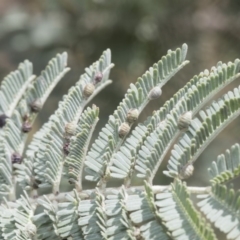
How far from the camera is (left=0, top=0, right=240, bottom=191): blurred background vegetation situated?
2.03 m

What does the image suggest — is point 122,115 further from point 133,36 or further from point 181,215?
point 133,36

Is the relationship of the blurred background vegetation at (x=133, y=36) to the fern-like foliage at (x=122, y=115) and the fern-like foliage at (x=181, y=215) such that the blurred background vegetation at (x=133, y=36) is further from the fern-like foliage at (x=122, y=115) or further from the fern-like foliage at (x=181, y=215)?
the fern-like foliage at (x=181, y=215)

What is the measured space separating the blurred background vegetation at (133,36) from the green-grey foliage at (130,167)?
38.4 inches

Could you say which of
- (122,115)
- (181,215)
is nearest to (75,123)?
(122,115)

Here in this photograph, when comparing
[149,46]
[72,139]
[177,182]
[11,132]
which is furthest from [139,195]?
[149,46]

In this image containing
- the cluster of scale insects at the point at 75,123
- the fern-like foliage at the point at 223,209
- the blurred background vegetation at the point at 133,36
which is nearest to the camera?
the fern-like foliage at the point at 223,209

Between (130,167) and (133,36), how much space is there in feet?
4.66

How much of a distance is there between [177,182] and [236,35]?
1455 mm

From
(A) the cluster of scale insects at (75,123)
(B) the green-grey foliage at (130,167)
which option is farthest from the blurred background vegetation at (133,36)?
(B) the green-grey foliage at (130,167)

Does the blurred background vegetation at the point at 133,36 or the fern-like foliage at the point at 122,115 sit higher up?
the blurred background vegetation at the point at 133,36

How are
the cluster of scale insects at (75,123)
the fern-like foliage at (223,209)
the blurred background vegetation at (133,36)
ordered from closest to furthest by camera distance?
the fern-like foliage at (223,209), the cluster of scale insects at (75,123), the blurred background vegetation at (133,36)

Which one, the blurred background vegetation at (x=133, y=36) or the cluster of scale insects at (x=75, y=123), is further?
the blurred background vegetation at (x=133, y=36)

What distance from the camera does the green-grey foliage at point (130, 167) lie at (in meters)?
0.70

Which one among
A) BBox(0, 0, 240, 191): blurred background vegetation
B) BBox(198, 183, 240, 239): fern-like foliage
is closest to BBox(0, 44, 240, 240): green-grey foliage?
BBox(198, 183, 240, 239): fern-like foliage
